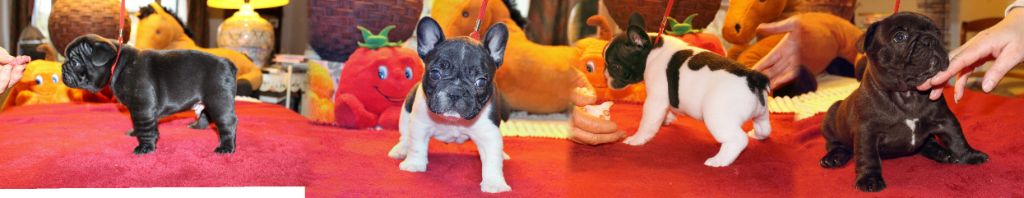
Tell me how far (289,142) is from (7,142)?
400mm

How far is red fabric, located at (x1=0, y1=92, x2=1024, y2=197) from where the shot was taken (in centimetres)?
93

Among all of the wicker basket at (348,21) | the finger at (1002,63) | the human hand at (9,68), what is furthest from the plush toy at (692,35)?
the human hand at (9,68)

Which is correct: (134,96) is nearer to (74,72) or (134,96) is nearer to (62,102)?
(74,72)

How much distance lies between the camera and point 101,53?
1.10 m

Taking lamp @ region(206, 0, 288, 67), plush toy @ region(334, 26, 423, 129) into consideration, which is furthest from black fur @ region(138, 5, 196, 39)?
plush toy @ region(334, 26, 423, 129)

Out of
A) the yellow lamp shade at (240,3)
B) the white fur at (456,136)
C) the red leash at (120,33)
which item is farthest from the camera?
the yellow lamp shade at (240,3)

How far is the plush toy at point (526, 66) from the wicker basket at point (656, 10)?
74 mm

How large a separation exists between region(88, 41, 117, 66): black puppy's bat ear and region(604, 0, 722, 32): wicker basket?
0.68 m

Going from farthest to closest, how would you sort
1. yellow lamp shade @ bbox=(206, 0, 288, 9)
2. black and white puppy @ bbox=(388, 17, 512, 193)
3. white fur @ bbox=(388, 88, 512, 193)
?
yellow lamp shade @ bbox=(206, 0, 288, 9) → white fur @ bbox=(388, 88, 512, 193) → black and white puppy @ bbox=(388, 17, 512, 193)

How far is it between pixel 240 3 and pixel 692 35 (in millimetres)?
838

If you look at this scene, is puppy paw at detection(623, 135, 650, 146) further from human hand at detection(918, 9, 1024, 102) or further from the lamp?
the lamp

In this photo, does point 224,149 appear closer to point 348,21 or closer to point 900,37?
point 348,21

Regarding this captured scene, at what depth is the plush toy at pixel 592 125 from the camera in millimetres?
957

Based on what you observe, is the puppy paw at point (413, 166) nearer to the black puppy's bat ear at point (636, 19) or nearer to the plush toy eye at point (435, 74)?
the plush toy eye at point (435, 74)
